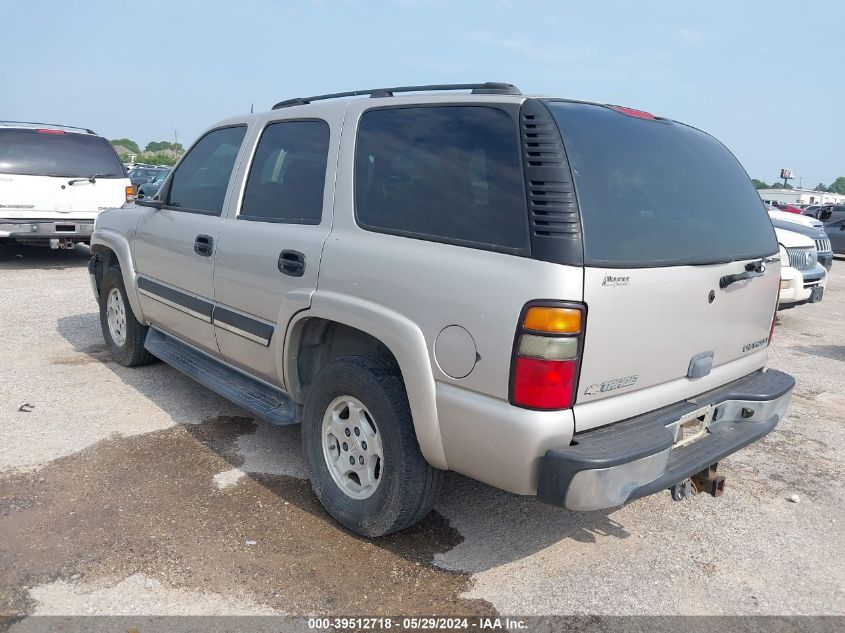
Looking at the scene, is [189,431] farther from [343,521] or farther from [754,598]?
[754,598]

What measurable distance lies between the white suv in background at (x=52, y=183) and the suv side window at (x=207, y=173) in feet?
18.0

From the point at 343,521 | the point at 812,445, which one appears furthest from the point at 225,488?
the point at 812,445

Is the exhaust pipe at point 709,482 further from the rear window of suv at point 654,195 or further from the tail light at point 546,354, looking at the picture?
the tail light at point 546,354

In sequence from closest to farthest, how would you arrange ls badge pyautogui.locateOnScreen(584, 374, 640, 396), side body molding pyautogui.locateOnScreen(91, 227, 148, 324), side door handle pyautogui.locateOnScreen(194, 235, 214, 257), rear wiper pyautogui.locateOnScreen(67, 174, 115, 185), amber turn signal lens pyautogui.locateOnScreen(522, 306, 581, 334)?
A: amber turn signal lens pyautogui.locateOnScreen(522, 306, 581, 334)
ls badge pyautogui.locateOnScreen(584, 374, 640, 396)
side door handle pyautogui.locateOnScreen(194, 235, 214, 257)
side body molding pyautogui.locateOnScreen(91, 227, 148, 324)
rear wiper pyautogui.locateOnScreen(67, 174, 115, 185)

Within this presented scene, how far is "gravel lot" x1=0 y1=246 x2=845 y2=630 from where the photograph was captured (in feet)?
8.84

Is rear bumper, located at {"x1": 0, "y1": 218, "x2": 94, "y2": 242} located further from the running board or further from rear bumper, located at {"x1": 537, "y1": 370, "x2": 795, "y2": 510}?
rear bumper, located at {"x1": 537, "y1": 370, "x2": 795, "y2": 510}

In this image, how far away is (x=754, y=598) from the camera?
280 centimetres

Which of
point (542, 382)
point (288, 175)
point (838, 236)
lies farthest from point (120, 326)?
point (838, 236)

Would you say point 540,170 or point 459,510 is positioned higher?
point 540,170

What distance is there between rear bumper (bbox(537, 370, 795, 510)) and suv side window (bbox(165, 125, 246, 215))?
257 centimetres

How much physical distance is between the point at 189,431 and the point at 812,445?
3.97m

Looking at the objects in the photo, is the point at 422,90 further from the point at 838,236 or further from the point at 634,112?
the point at 838,236

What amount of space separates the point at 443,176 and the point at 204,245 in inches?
71.1

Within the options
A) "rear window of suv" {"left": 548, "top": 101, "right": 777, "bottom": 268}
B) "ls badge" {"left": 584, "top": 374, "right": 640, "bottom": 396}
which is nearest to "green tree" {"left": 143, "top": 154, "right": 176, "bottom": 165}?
"rear window of suv" {"left": 548, "top": 101, "right": 777, "bottom": 268}
